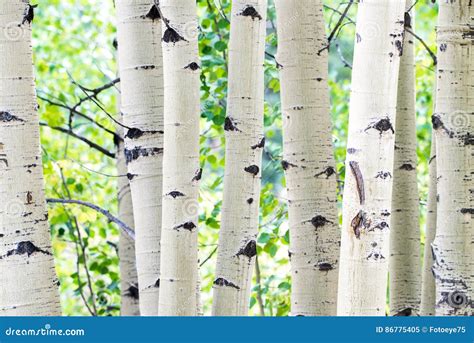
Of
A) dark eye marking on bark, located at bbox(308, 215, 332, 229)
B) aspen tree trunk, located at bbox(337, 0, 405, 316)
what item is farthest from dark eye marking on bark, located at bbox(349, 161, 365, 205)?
dark eye marking on bark, located at bbox(308, 215, 332, 229)

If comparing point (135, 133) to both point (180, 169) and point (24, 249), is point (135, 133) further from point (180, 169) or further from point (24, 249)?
point (24, 249)

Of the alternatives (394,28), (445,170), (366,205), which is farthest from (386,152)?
(445,170)

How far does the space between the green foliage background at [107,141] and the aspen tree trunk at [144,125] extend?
24.0 inches

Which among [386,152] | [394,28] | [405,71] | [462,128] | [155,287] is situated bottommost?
[155,287]

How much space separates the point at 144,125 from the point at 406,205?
2.98 feet

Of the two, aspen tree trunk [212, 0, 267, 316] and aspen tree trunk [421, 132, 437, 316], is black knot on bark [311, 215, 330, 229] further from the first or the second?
aspen tree trunk [421, 132, 437, 316]

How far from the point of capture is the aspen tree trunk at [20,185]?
1.71m

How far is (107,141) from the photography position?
5449 mm

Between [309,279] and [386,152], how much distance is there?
0.67 m

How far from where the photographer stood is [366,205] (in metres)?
1.41

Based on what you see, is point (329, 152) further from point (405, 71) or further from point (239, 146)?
point (405, 71)

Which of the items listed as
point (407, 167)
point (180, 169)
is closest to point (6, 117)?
point (180, 169)

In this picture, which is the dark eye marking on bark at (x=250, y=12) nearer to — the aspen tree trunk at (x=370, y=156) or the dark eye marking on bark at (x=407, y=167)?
the aspen tree trunk at (x=370, y=156)

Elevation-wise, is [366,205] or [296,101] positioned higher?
[296,101]
